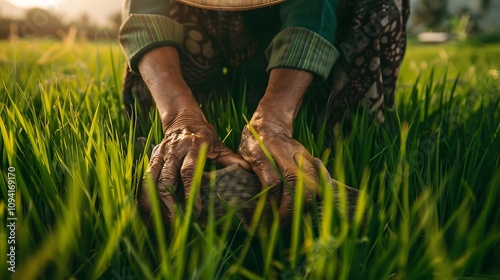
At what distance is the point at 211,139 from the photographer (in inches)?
38.3

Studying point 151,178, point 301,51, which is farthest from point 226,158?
point 301,51

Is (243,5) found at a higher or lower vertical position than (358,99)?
higher

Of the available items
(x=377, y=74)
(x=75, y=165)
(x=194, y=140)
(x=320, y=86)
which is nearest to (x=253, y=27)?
(x=320, y=86)

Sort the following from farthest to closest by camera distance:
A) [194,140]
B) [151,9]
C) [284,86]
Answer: [151,9] < [284,86] < [194,140]

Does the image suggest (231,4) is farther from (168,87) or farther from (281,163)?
(281,163)

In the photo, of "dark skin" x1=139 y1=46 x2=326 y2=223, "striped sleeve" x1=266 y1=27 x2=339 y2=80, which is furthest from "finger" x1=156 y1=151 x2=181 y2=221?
"striped sleeve" x1=266 y1=27 x2=339 y2=80

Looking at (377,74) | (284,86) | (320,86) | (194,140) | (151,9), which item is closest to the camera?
(194,140)

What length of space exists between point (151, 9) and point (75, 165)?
50 centimetres

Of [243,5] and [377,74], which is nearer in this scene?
[243,5]

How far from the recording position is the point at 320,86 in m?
1.47

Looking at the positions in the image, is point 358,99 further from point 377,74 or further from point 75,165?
point 75,165

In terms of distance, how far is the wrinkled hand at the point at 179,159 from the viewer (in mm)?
848

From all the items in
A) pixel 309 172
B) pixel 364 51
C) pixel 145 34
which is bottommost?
pixel 309 172

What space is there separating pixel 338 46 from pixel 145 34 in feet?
1.70
